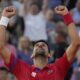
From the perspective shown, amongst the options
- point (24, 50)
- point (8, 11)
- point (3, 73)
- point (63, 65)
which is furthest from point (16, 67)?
point (24, 50)

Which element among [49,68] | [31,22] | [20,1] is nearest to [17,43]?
[31,22]

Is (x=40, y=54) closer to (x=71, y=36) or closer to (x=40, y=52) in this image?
(x=40, y=52)

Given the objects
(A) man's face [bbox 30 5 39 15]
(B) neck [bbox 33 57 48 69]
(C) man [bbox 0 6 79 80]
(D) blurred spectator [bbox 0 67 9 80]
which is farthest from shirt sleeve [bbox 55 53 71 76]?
(A) man's face [bbox 30 5 39 15]

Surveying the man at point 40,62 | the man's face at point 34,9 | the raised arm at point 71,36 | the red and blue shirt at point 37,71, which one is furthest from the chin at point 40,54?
the man's face at point 34,9

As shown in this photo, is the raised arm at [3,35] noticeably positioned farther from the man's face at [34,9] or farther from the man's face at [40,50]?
the man's face at [34,9]

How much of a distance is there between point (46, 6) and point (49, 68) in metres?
4.75

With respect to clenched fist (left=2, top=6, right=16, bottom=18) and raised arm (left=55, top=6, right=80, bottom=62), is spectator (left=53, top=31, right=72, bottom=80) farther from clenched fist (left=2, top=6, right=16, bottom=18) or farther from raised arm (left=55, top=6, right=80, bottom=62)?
clenched fist (left=2, top=6, right=16, bottom=18)

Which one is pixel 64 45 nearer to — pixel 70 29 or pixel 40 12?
pixel 40 12

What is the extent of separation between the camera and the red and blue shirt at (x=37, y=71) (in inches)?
270

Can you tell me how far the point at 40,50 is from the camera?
22.8 feet

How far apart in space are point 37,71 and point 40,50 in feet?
0.91

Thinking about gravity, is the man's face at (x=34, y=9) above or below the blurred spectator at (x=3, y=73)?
below

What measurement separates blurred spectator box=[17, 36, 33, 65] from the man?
95.3 inches

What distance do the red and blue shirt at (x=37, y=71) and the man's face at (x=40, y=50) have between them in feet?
0.54
